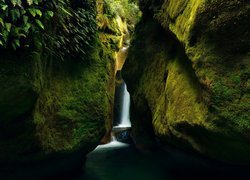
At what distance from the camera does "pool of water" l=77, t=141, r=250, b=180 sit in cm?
842

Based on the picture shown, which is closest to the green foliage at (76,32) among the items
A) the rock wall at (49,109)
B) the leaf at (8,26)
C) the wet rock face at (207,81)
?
the rock wall at (49,109)

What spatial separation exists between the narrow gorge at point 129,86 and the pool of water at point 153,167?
33mm

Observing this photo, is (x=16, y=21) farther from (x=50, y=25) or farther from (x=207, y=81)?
(x=207, y=81)

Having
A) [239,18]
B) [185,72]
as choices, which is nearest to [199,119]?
[185,72]

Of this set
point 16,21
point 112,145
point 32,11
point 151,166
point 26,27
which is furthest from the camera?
point 112,145

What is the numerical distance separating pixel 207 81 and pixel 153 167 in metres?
5.08

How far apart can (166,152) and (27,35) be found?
25.9 ft

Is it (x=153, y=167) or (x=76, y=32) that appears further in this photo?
(x=153, y=167)

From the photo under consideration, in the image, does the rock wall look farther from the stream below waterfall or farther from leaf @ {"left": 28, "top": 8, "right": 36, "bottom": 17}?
the stream below waterfall

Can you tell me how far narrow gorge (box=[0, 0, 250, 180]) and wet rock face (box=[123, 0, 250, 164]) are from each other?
0.02 m

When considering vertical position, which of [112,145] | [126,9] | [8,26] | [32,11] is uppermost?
[126,9]

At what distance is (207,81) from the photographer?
539cm

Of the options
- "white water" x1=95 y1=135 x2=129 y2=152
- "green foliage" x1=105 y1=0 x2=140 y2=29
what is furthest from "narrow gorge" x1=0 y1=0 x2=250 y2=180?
"green foliage" x1=105 y1=0 x2=140 y2=29

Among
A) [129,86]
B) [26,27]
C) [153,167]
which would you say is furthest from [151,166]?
[26,27]
